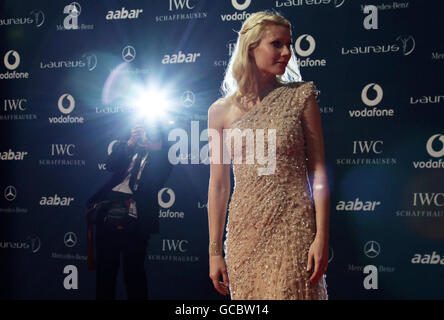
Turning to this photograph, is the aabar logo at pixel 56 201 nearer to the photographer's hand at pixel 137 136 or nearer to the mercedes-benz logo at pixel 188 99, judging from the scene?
the photographer's hand at pixel 137 136

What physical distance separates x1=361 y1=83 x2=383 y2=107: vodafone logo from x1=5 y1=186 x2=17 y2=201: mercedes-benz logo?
304 cm

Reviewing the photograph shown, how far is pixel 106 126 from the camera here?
142 inches

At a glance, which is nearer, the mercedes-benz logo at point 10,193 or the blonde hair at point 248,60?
the blonde hair at point 248,60

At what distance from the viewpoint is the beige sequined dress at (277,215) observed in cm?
197

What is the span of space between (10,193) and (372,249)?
308 centimetres

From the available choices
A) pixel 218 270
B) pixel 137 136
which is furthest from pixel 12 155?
pixel 218 270

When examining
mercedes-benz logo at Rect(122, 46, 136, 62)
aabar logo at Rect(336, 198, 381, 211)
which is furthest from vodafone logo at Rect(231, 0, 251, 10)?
aabar logo at Rect(336, 198, 381, 211)

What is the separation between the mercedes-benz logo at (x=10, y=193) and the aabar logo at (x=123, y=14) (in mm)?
1717

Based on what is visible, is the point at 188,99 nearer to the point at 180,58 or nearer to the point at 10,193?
the point at 180,58

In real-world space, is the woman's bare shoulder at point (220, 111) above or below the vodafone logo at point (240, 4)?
below

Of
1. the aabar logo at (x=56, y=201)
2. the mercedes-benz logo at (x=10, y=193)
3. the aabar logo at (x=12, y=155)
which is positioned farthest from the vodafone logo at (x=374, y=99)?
the mercedes-benz logo at (x=10, y=193)

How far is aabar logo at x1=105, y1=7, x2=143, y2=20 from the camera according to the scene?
3.58m
